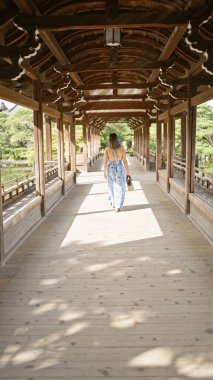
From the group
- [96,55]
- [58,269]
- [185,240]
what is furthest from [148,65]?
[58,269]

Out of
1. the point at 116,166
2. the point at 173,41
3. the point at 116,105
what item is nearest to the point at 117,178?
the point at 116,166

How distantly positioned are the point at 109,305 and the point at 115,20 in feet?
10.8

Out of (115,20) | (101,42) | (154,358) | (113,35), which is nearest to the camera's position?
(154,358)

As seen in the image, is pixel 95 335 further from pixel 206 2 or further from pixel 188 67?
pixel 188 67

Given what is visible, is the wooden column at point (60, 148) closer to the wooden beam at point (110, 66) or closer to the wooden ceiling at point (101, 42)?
the wooden ceiling at point (101, 42)

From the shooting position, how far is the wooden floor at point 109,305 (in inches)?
110

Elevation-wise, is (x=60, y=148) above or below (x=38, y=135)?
below

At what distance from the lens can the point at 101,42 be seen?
23.1 feet

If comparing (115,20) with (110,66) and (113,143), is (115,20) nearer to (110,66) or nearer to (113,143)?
(110,66)

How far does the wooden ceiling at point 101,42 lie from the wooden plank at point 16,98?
0.67ft

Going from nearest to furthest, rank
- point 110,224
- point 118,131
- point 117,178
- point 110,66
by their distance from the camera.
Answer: point 110,224 → point 110,66 → point 117,178 → point 118,131

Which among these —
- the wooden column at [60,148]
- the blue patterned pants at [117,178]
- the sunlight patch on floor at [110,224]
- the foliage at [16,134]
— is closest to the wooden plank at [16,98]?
the blue patterned pants at [117,178]

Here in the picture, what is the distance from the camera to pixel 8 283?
14.4 ft

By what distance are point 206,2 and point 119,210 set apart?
5.02 m
